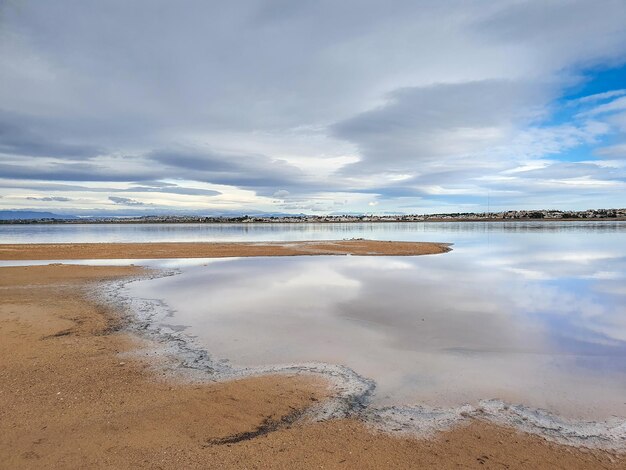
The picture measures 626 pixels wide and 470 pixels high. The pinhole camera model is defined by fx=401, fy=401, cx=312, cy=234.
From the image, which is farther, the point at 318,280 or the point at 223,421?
the point at 318,280

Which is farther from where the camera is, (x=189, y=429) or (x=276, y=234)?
(x=276, y=234)

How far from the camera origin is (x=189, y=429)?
16.8 feet

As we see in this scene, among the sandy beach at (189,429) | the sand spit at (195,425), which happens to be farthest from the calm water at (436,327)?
the sandy beach at (189,429)

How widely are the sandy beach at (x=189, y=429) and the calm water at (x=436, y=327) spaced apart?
111 centimetres

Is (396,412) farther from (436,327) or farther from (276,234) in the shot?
(276,234)

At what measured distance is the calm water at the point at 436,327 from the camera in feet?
21.6

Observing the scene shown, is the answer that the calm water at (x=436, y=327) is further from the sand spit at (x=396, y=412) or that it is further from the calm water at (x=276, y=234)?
the calm water at (x=276, y=234)

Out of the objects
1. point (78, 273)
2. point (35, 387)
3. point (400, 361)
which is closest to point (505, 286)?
point (400, 361)

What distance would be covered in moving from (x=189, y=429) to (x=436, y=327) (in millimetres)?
6910

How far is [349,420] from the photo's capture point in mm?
5402

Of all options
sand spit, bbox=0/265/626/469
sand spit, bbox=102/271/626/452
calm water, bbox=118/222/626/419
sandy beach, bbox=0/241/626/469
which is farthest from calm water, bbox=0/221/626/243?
sandy beach, bbox=0/241/626/469

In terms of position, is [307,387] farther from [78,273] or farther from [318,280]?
[78,273]

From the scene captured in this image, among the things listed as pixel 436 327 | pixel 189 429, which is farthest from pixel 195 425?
pixel 436 327

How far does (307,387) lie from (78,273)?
61.2 ft
